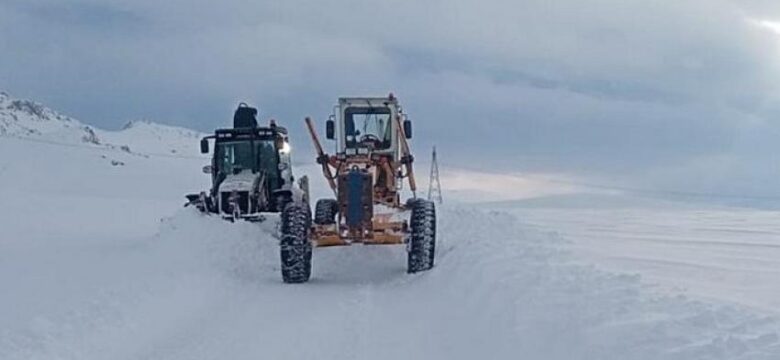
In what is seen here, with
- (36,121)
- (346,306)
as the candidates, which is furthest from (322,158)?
(36,121)

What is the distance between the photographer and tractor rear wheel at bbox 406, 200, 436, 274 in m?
12.9

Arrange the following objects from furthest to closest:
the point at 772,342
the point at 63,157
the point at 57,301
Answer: the point at 63,157
the point at 57,301
the point at 772,342

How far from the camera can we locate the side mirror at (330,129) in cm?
1683

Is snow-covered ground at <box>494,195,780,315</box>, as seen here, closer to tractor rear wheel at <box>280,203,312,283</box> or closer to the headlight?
tractor rear wheel at <box>280,203,312,283</box>

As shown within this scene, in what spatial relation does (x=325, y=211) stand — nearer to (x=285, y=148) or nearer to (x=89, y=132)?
(x=285, y=148)

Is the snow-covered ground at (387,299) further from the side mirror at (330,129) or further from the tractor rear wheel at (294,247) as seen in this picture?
the side mirror at (330,129)

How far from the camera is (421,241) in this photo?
12859 millimetres

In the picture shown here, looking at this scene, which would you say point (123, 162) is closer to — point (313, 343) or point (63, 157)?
point (63, 157)

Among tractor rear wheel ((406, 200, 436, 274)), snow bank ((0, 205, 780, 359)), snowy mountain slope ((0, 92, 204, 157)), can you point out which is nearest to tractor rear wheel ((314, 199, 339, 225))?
snow bank ((0, 205, 780, 359))

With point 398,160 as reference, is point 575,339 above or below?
below

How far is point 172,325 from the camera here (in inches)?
377

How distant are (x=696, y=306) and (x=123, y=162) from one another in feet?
204

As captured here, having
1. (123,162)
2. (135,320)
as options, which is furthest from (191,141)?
(135,320)

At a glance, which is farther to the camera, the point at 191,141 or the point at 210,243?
the point at 191,141
